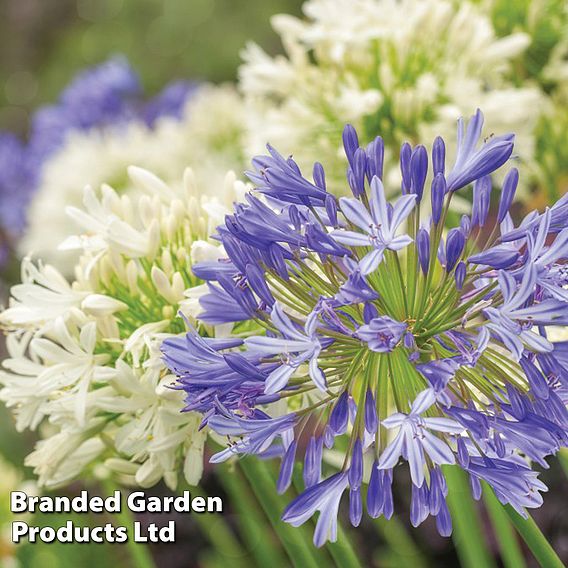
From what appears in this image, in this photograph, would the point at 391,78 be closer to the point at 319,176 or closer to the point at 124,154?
the point at 319,176

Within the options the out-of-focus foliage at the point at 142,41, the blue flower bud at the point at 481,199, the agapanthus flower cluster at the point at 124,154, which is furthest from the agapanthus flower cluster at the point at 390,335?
the out-of-focus foliage at the point at 142,41

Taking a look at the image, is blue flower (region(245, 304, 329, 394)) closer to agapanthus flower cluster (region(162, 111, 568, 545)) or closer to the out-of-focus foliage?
agapanthus flower cluster (region(162, 111, 568, 545))

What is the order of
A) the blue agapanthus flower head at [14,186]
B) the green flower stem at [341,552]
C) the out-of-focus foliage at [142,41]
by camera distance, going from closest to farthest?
the green flower stem at [341,552]
the blue agapanthus flower head at [14,186]
the out-of-focus foliage at [142,41]

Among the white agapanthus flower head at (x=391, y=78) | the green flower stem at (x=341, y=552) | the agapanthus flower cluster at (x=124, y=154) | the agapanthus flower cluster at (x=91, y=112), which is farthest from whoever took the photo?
the agapanthus flower cluster at (x=91, y=112)

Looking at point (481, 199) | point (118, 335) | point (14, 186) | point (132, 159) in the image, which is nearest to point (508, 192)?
point (481, 199)

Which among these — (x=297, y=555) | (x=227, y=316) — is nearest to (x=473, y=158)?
(x=227, y=316)

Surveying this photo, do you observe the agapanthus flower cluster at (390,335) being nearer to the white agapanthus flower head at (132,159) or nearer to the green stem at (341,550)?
the green stem at (341,550)
